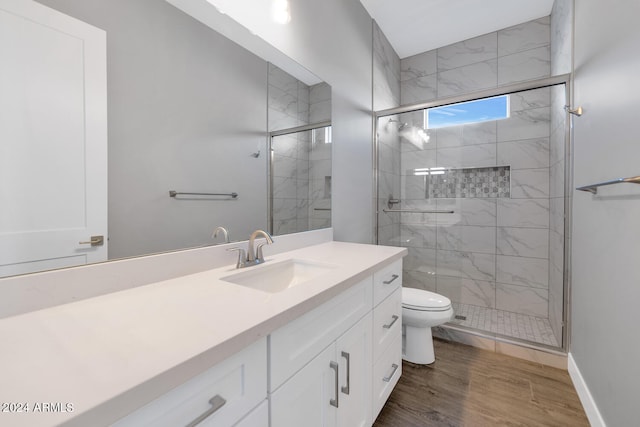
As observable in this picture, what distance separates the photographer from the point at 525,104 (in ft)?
8.19

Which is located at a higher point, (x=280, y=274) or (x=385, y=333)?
(x=280, y=274)

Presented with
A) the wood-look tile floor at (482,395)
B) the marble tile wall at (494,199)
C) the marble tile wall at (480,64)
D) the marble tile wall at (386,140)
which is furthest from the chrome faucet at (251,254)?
the marble tile wall at (480,64)

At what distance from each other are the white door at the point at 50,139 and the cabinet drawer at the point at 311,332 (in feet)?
1.98

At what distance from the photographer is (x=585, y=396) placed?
1.46m

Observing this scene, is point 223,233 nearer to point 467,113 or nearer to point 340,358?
point 340,358

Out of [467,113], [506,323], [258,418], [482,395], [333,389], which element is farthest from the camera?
[467,113]

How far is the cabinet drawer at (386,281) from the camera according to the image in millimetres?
1247

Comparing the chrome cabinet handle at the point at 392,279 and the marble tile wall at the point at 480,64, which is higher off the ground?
the marble tile wall at the point at 480,64

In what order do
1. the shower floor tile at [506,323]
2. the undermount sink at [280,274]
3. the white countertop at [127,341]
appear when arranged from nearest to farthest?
1. the white countertop at [127,341]
2. the undermount sink at [280,274]
3. the shower floor tile at [506,323]

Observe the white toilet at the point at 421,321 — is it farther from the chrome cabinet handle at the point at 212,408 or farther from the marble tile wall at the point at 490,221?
the chrome cabinet handle at the point at 212,408

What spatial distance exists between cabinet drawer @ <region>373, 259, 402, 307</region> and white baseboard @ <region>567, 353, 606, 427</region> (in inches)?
40.9

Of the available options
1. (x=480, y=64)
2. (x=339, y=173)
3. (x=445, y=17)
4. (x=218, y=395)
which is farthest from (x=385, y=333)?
(x=480, y=64)

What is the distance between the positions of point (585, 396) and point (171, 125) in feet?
7.70

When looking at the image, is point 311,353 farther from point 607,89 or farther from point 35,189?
point 607,89
